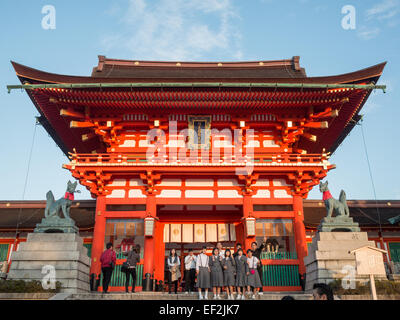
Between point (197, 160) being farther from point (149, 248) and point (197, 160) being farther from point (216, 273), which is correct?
point (216, 273)

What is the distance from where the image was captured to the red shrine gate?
54.5 feet

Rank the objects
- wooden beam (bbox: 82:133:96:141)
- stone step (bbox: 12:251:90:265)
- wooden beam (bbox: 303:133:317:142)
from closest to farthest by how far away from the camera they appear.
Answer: stone step (bbox: 12:251:90:265)
wooden beam (bbox: 82:133:96:141)
wooden beam (bbox: 303:133:317:142)

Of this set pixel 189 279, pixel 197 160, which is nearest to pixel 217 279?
pixel 189 279

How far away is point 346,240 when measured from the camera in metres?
13.2

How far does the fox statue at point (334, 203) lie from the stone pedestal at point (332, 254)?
88 cm

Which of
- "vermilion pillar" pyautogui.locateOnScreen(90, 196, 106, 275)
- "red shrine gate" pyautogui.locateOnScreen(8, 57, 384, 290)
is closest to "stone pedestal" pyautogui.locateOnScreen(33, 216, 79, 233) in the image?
"vermilion pillar" pyautogui.locateOnScreen(90, 196, 106, 275)

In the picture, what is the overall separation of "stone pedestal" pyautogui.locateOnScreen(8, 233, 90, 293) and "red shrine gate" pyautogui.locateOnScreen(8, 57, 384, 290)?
9.41 ft

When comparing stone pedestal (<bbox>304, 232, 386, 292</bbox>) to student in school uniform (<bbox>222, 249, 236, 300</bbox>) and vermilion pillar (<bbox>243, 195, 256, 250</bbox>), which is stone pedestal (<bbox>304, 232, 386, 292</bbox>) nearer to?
vermilion pillar (<bbox>243, 195, 256, 250</bbox>)

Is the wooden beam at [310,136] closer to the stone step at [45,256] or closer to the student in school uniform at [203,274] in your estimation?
the student in school uniform at [203,274]

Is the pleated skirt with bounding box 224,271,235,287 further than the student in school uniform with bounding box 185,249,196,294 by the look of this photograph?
No

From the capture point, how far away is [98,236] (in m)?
16.4

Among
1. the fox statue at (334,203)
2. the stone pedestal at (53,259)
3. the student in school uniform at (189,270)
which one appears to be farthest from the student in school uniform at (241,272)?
the stone pedestal at (53,259)

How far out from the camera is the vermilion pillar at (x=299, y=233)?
16094mm
